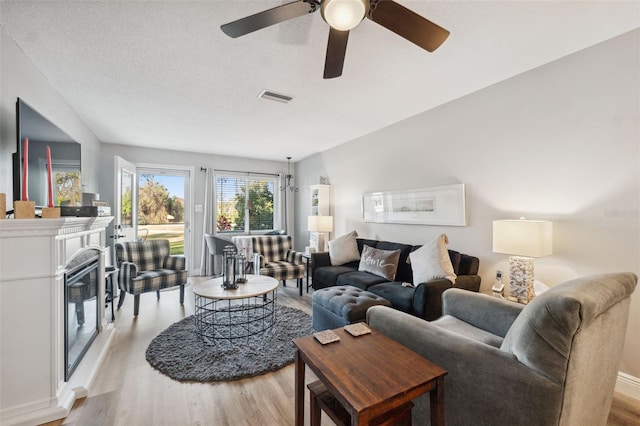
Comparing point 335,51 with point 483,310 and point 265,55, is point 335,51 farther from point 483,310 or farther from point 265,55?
point 483,310

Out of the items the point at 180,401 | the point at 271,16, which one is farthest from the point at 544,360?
the point at 180,401

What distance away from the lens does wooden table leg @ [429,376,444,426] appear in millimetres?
1121

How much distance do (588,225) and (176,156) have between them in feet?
19.4

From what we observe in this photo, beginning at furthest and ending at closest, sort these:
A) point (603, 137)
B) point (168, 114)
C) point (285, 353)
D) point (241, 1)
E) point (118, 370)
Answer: point (168, 114)
point (285, 353)
point (118, 370)
point (603, 137)
point (241, 1)

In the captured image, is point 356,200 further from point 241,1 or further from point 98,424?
point 98,424

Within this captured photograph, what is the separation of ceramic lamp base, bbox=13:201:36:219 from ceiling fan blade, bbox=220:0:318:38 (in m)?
1.57

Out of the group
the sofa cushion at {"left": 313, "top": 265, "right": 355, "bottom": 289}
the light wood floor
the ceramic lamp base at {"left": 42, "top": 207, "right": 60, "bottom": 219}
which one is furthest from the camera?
the sofa cushion at {"left": 313, "top": 265, "right": 355, "bottom": 289}

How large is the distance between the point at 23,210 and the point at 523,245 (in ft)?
11.1

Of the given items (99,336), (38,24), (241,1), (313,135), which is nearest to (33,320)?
Answer: (99,336)

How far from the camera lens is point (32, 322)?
→ 168 cm

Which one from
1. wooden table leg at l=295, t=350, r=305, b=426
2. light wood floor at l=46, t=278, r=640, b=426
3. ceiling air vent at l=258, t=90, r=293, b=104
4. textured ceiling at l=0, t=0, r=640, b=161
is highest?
textured ceiling at l=0, t=0, r=640, b=161

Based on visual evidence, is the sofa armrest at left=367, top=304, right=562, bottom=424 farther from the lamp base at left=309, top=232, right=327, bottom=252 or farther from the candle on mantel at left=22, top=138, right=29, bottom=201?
the lamp base at left=309, top=232, right=327, bottom=252

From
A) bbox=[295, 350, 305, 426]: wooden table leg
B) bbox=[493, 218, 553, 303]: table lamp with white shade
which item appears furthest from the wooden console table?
bbox=[493, 218, 553, 303]: table lamp with white shade

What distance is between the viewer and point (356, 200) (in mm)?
4590
